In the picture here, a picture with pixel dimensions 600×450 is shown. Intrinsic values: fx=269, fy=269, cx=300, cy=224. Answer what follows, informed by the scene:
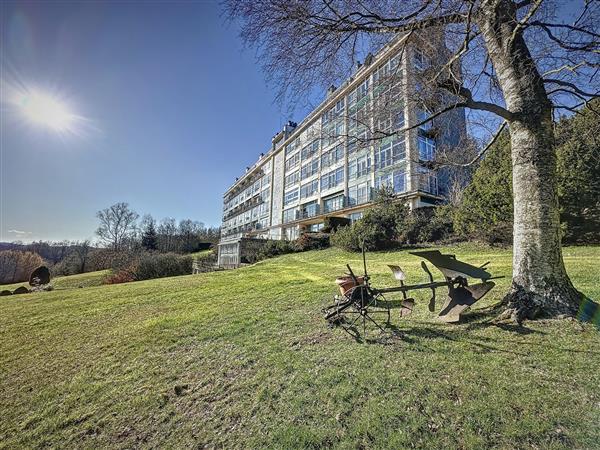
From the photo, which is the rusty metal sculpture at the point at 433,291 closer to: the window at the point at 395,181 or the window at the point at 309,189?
the window at the point at 395,181

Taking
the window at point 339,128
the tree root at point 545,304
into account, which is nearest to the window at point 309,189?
the window at point 339,128

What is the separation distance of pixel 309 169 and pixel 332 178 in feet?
16.4

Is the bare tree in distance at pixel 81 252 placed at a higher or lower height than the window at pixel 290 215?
lower

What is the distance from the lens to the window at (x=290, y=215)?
36944mm

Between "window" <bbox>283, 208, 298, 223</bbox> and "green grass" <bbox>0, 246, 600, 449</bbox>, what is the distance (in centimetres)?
3247

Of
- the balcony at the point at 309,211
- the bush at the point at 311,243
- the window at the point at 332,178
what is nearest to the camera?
the bush at the point at 311,243

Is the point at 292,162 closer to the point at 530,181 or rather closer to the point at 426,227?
the point at 426,227

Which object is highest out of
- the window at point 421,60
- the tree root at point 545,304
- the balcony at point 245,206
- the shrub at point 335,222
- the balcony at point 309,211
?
the balcony at point 245,206

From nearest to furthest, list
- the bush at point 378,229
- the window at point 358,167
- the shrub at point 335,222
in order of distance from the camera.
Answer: the bush at point 378,229, the window at point 358,167, the shrub at point 335,222

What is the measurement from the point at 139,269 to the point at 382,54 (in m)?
19.2

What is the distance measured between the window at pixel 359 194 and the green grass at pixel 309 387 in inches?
840

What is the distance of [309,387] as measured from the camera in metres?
2.65

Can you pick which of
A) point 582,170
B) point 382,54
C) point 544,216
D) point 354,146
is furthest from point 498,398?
point 582,170

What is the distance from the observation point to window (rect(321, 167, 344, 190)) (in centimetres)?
2889
